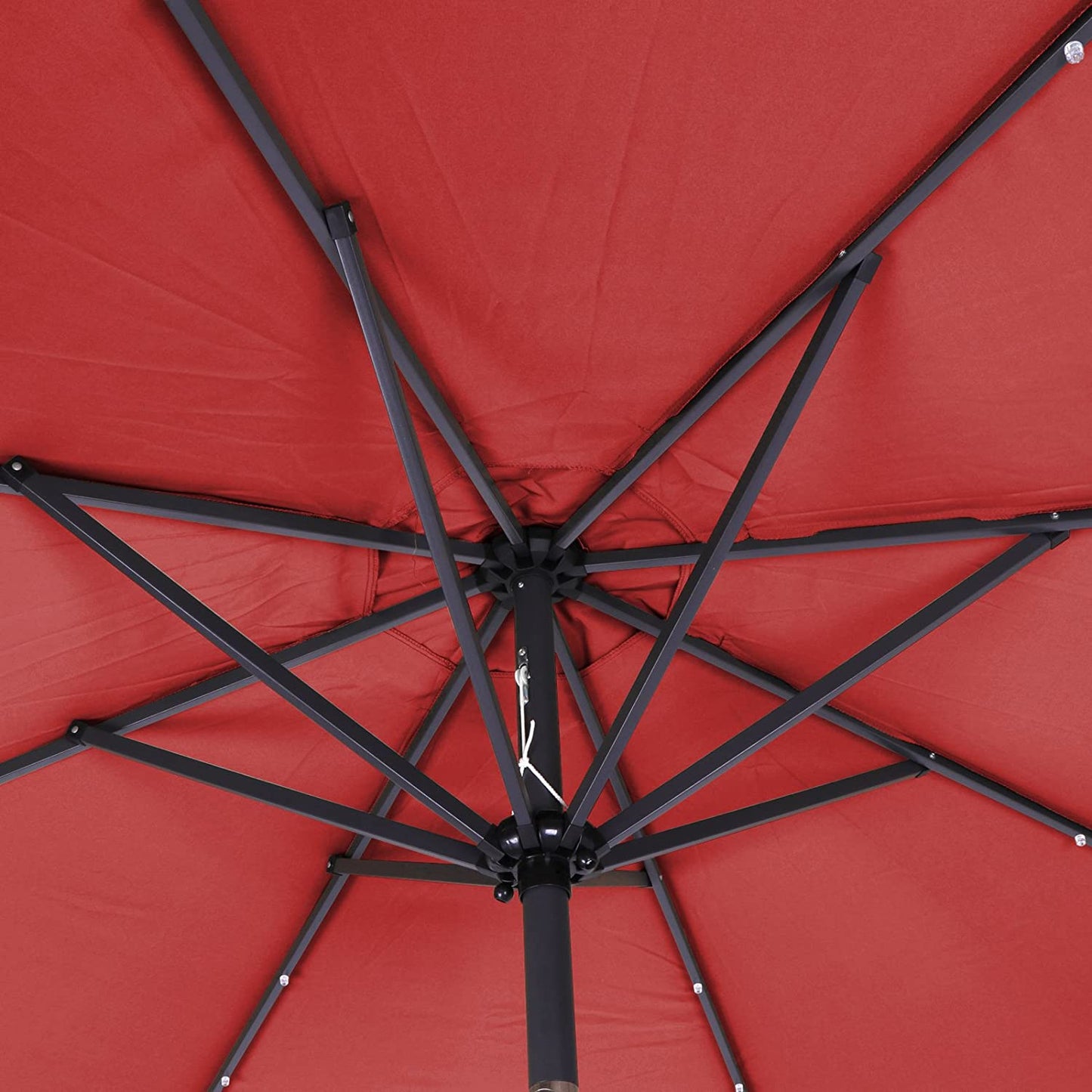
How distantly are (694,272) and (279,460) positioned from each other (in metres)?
1.00

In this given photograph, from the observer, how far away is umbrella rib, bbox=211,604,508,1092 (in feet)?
10.9

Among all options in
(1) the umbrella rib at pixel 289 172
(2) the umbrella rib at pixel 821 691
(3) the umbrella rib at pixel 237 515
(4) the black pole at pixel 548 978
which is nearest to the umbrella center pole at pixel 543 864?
(4) the black pole at pixel 548 978

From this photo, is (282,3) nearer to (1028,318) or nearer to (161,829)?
(1028,318)

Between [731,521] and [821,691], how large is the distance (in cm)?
44

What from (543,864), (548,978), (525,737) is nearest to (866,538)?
(525,737)

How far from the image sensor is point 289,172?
74.9 inches

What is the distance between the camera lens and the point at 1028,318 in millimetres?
2244

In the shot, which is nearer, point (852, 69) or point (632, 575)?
point (852, 69)

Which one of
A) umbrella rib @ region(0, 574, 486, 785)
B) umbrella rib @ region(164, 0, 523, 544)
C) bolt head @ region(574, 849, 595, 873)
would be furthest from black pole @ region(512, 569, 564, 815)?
umbrella rib @ region(164, 0, 523, 544)

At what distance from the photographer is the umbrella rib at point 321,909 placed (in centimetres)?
331

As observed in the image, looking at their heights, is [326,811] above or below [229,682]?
below

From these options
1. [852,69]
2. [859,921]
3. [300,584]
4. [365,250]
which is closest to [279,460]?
[300,584]

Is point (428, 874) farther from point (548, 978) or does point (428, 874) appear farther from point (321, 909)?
point (548, 978)

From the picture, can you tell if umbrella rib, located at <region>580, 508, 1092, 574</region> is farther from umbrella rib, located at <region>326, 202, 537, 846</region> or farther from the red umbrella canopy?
umbrella rib, located at <region>326, 202, 537, 846</region>
